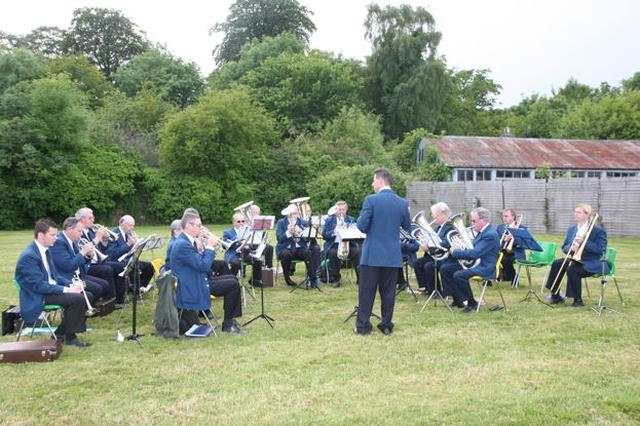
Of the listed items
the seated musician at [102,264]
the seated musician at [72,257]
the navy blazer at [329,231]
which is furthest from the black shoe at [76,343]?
the navy blazer at [329,231]

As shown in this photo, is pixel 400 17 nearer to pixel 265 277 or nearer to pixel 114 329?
pixel 265 277

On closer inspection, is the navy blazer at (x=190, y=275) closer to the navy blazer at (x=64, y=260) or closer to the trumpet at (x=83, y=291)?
the trumpet at (x=83, y=291)

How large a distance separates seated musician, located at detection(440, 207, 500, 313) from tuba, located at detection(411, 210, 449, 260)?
0.72 ft

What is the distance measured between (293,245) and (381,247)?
13.7ft

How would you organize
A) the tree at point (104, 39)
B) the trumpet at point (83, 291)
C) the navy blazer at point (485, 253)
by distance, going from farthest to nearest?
the tree at point (104, 39)
the navy blazer at point (485, 253)
the trumpet at point (83, 291)

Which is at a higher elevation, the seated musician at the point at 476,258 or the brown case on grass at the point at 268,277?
the seated musician at the point at 476,258

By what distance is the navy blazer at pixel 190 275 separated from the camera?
696 centimetres

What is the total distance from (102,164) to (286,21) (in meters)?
28.5

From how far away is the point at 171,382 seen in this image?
538 centimetres

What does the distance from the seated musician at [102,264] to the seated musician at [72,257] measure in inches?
16.9

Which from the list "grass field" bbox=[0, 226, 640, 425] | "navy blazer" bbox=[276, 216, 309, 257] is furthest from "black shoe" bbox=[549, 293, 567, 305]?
"navy blazer" bbox=[276, 216, 309, 257]

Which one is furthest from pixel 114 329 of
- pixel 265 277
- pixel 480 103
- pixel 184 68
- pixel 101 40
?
pixel 480 103

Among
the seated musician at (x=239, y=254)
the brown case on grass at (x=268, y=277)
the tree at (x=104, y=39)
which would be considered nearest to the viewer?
the seated musician at (x=239, y=254)

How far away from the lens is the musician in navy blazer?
20.9 ft
